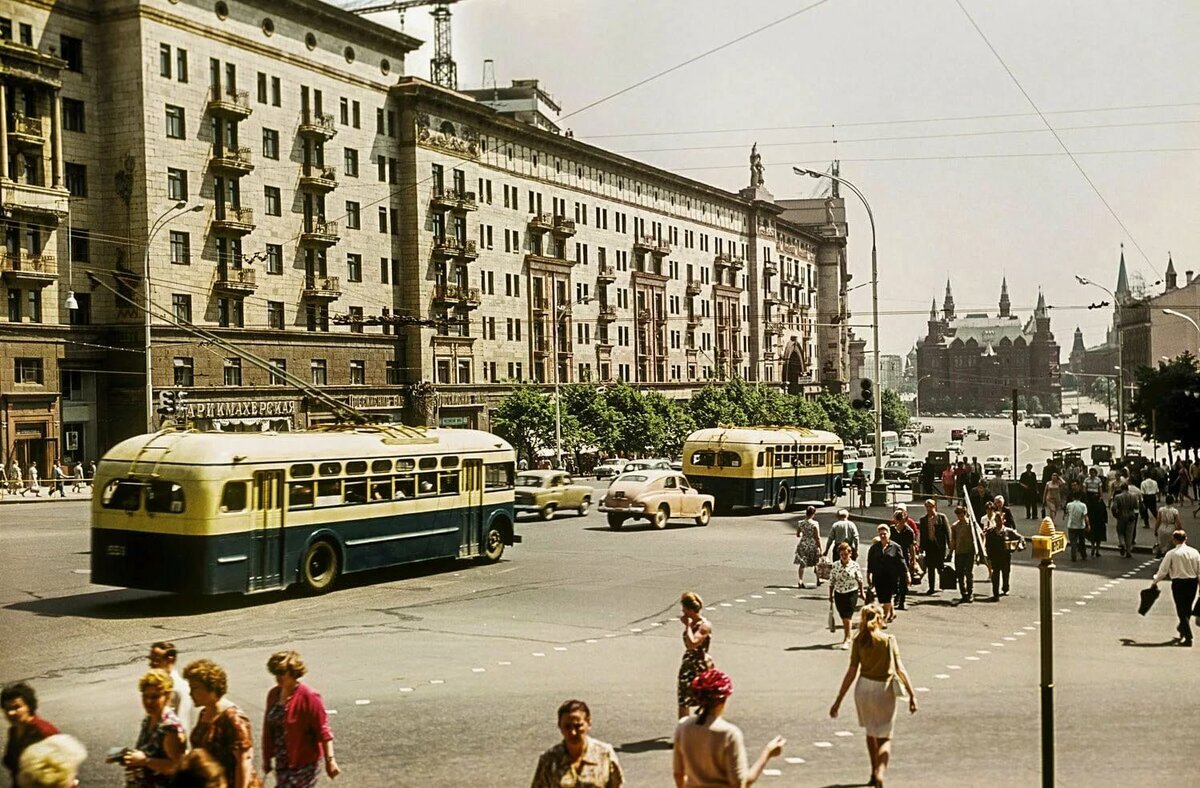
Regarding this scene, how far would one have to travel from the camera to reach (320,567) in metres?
21.3

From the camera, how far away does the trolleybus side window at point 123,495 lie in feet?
62.7

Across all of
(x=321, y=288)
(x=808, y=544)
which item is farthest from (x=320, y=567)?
(x=321, y=288)

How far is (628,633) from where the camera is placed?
1762cm

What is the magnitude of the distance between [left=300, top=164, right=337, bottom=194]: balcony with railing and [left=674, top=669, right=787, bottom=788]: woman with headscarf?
2139 inches

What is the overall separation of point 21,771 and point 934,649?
12.8 meters

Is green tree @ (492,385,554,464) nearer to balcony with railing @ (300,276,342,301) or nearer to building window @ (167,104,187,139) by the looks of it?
balcony with railing @ (300,276,342,301)

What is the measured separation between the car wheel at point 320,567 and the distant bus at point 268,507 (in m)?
0.02

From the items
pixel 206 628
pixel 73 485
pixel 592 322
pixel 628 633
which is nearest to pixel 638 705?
pixel 628 633

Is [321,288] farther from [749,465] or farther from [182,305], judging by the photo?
[749,465]

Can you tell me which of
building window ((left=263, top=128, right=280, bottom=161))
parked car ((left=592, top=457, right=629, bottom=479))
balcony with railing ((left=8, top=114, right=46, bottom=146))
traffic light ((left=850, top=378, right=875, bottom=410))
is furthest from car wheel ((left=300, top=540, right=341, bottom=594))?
parked car ((left=592, top=457, right=629, bottom=479))

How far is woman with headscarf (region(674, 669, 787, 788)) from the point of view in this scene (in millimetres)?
7395

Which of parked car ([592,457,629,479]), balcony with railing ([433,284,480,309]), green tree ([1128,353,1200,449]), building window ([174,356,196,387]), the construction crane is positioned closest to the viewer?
green tree ([1128,353,1200,449])

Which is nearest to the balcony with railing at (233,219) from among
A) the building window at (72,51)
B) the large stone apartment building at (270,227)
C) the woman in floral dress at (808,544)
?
the large stone apartment building at (270,227)

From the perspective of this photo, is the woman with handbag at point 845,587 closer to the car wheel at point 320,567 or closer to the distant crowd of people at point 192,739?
the car wheel at point 320,567
